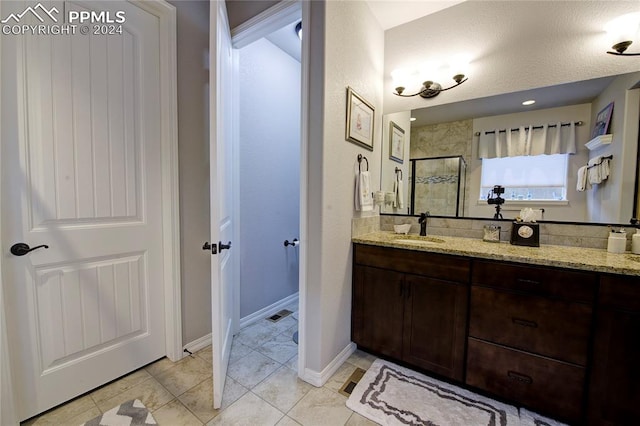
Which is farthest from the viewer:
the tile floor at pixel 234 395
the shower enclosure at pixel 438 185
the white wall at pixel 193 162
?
the shower enclosure at pixel 438 185

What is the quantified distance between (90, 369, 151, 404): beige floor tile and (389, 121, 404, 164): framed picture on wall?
242cm

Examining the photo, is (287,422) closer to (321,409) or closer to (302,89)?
(321,409)

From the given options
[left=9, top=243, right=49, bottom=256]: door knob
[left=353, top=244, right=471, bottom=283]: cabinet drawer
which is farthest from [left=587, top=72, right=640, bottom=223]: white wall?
[left=9, top=243, right=49, bottom=256]: door knob

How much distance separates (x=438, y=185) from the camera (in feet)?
6.87

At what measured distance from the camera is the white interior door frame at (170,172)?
1.68 meters

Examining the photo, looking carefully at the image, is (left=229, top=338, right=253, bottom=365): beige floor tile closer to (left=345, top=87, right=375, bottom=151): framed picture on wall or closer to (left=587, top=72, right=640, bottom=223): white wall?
(left=345, top=87, right=375, bottom=151): framed picture on wall

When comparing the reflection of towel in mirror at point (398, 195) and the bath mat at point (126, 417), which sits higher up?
the reflection of towel in mirror at point (398, 195)

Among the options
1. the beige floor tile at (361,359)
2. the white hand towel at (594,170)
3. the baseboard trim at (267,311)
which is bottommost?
the beige floor tile at (361,359)

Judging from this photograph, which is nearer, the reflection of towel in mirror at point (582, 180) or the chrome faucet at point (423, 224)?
the reflection of towel in mirror at point (582, 180)

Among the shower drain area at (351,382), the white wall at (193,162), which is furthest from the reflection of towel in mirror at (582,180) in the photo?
the white wall at (193,162)

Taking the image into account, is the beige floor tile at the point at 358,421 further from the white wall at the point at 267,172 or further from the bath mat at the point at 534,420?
the white wall at the point at 267,172

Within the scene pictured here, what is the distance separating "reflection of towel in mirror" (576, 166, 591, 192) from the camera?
1610 millimetres

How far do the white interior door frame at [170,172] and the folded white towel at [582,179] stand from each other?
2.64 m

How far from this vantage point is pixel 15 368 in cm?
125
